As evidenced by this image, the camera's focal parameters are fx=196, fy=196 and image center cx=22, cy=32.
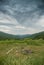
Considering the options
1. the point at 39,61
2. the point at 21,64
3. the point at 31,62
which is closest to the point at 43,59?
the point at 39,61

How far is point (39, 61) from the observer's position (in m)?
19.6

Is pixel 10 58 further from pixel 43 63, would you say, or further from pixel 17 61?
pixel 43 63

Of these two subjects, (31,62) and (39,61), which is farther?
(39,61)

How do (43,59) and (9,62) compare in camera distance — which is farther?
(43,59)

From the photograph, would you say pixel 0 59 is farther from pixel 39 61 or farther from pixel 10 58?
pixel 39 61

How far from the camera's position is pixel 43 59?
783 inches

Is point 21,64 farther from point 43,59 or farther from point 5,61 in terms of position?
point 43,59

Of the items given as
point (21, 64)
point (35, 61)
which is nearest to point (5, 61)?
point (21, 64)

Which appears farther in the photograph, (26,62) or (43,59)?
(43,59)

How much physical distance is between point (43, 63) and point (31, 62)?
1.55m

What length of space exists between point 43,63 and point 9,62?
138 inches

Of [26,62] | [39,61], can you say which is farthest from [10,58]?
[39,61]

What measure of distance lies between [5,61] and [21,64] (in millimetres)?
1647

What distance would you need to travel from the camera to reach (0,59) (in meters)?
18.8
